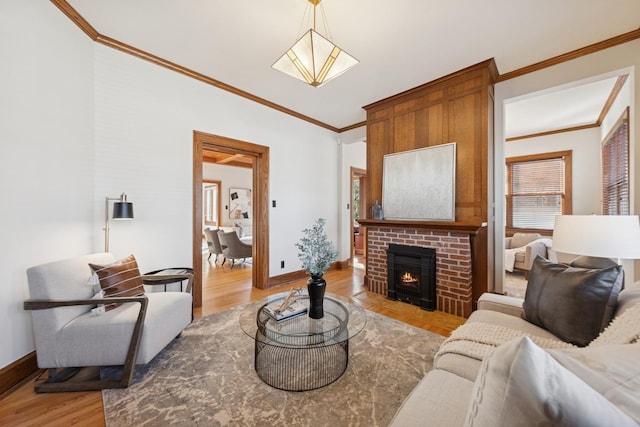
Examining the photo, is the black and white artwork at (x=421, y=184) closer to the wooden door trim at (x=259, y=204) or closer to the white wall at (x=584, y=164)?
the wooden door trim at (x=259, y=204)

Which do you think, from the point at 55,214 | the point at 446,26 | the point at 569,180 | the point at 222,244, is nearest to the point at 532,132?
the point at 569,180

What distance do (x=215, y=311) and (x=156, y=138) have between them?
207 centimetres

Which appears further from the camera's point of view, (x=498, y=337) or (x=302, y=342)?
(x=302, y=342)

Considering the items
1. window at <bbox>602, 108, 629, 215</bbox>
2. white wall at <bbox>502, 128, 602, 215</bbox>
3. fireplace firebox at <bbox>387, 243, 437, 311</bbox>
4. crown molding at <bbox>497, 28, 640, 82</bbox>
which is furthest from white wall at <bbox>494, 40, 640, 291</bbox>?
white wall at <bbox>502, 128, 602, 215</bbox>

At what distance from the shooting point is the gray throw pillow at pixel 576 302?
127 cm

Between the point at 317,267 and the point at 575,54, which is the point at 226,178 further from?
the point at 575,54

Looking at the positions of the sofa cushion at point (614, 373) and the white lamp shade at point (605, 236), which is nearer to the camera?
the sofa cushion at point (614, 373)

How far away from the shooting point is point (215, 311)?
298cm

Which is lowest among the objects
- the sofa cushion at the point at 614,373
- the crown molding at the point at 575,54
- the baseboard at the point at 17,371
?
the baseboard at the point at 17,371

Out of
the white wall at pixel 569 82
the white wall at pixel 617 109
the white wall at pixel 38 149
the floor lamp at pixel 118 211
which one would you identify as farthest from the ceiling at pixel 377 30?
the floor lamp at pixel 118 211

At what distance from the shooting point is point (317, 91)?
3527 millimetres

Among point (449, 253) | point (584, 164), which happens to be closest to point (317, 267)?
point (449, 253)

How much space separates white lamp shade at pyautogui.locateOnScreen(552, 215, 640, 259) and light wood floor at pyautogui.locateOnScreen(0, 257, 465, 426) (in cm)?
133

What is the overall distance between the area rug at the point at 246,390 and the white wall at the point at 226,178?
5.57m
